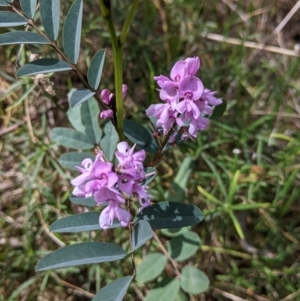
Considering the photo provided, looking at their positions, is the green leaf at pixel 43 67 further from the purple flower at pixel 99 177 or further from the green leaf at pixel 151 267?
the green leaf at pixel 151 267

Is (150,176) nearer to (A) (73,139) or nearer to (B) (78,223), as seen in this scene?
(B) (78,223)

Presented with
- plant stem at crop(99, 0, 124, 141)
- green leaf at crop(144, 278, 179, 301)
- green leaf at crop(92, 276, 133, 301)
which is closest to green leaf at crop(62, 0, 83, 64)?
plant stem at crop(99, 0, 124, 141)

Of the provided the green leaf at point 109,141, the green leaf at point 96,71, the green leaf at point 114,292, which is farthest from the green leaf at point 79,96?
the green leaf at point 114,292

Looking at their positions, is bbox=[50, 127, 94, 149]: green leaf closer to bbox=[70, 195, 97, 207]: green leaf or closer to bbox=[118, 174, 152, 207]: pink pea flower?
bbox=[70, 195, 97, 207]: green leaf

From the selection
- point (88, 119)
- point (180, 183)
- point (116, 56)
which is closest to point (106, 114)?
point (116, 56)

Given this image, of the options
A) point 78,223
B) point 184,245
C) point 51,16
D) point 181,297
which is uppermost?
point 51,16

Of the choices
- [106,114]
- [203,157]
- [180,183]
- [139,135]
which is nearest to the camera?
[106,114]
